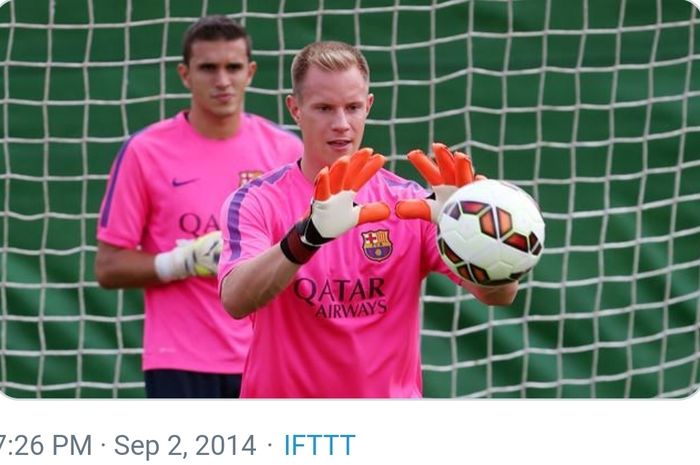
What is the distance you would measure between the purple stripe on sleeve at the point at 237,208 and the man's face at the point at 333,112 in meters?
0.12

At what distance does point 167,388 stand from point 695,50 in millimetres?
2768

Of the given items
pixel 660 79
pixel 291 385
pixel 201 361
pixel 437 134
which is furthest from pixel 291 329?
pixel 660 79

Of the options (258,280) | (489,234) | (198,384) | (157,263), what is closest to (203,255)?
(157,263)

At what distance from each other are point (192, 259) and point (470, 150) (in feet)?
5.70

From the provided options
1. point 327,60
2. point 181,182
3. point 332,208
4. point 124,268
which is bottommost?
point 124,268

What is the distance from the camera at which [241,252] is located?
325 cm

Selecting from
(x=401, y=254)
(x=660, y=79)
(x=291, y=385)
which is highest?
(x=660, y=79)

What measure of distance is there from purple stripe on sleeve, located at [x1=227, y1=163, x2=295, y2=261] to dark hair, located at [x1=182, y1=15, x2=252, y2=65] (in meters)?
1.47

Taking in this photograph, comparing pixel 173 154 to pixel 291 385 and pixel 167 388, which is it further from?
pixel 291 385

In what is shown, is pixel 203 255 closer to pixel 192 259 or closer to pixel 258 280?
pixel 192 259

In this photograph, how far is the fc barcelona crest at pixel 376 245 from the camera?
3305 mm

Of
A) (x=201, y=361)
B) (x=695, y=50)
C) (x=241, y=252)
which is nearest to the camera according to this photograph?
(x=241, y=252)

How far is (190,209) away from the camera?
185 inches

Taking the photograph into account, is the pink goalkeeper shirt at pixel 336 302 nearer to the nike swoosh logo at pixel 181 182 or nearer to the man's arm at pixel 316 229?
the man's arm at pixel 316 229
